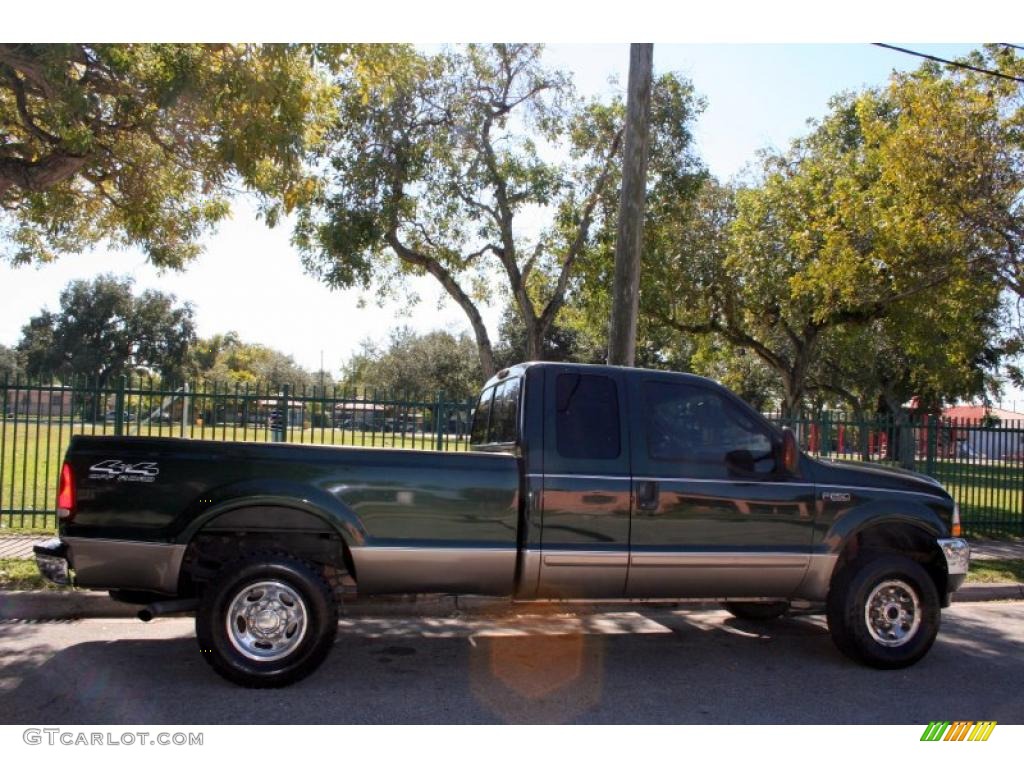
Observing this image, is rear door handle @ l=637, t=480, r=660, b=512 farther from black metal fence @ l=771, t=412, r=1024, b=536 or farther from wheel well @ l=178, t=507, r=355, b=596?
black metal fence @ l=771, t=412, r=1024, b=536

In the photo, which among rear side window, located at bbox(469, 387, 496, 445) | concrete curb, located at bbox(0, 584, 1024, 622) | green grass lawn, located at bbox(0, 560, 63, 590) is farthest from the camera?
green grass lawn, located at bbox(0, 560, 63, 590)

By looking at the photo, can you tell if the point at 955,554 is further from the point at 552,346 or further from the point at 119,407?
the point at 552,346

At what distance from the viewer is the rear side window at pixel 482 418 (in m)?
6.96

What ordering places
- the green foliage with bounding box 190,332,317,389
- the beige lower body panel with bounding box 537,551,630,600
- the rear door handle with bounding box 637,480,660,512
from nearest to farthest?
the beige lower body panel with bounding box 537,551,630,600, the rear door handle with bounding box 637,480,660,512, the green foliage with bounding box 190,332,317,389

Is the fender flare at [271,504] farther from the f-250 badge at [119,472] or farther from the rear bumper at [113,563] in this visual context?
the f-250 badge at [119,472]

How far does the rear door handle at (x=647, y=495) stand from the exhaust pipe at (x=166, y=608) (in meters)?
2.88

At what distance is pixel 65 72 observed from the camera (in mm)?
7930

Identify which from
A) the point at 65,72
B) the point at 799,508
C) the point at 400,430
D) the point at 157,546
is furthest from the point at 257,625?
the point at 400,430

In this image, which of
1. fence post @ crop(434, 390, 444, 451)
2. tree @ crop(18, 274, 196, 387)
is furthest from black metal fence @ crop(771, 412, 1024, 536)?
tree @ crop(18, 274, 196, 387)

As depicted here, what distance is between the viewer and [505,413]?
21.0 feet

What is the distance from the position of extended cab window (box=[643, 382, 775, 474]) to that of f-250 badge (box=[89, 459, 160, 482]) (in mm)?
3242

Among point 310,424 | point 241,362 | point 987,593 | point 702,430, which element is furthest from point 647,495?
point 241,362

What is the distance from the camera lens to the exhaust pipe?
535 centimetres
